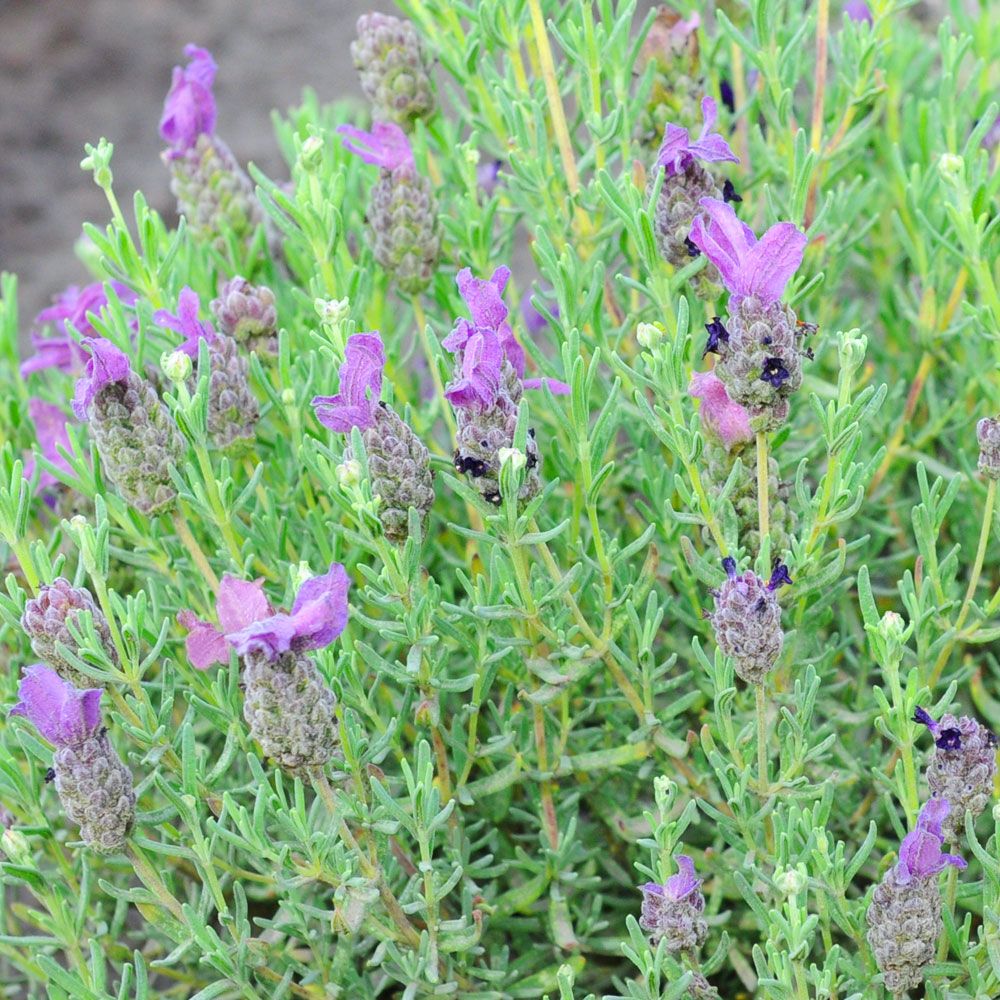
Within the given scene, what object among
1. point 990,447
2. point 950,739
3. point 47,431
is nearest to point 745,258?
point 990,447

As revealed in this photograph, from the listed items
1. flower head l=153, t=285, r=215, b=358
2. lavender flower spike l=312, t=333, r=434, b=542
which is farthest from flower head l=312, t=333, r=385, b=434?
flower head l=153, t=285, r=215, b=358

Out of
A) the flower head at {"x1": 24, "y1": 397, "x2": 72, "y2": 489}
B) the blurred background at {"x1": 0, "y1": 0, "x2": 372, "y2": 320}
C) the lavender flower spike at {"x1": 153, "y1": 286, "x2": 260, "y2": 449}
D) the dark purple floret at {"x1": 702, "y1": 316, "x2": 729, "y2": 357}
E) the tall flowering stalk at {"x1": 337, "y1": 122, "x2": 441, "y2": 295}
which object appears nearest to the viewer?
the dark purple floret at {"x1": 702, "y1": 316, "x2": 729, "y2": 357}

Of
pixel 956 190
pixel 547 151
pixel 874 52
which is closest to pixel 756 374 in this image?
pixel 956 190

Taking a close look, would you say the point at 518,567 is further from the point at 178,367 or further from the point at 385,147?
the point at 385,147

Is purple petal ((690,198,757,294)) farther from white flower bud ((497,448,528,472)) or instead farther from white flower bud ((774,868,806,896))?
white flower bud ((774,868,806,896))

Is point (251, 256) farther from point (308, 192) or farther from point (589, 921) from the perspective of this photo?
point (589, 921)

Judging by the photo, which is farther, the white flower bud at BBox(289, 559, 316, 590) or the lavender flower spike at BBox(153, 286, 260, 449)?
the lavender flower spike at BBox(153, 286, 260, 449)

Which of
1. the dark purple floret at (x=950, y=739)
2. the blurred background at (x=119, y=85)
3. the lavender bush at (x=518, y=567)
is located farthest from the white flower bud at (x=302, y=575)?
the blurred background at (x=119, y=85)
